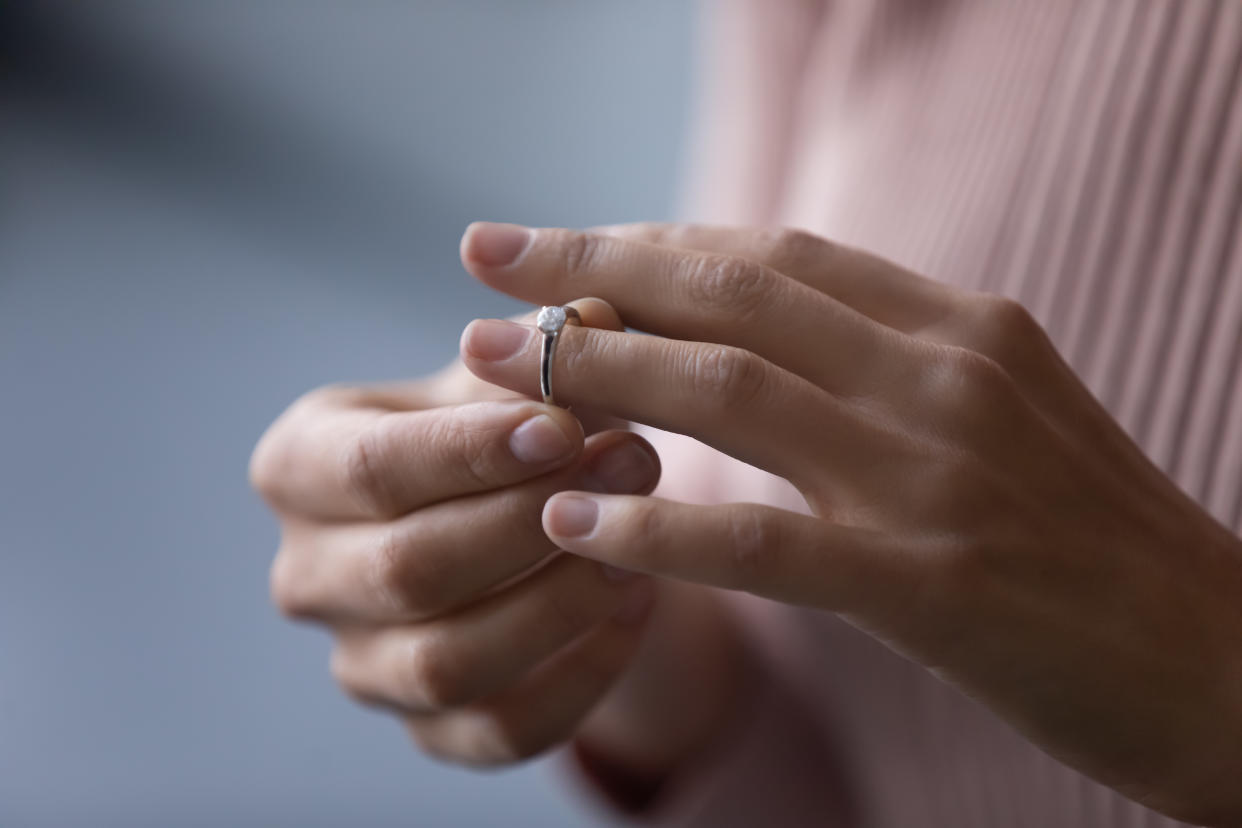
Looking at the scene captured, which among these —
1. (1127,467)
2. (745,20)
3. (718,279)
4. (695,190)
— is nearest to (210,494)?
(695,190)

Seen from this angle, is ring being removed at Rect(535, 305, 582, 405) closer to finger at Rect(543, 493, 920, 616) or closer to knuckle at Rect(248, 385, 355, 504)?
finger at Rect(543, 493, 920, 616)

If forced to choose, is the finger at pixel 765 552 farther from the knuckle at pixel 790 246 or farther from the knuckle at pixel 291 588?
the knuckle at pixel 291 588

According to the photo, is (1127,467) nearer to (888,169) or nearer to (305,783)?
(888,169)

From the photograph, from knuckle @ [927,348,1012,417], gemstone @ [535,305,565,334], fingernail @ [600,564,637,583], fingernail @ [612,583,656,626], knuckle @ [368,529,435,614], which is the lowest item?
knuckle @ [368,529,435,614]

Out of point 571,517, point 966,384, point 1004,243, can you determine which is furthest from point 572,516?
point 1004,243

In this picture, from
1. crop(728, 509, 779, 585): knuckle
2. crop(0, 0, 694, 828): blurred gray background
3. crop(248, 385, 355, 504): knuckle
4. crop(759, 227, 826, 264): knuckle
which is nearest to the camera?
crop(728, 509, 779, 585): knuckle

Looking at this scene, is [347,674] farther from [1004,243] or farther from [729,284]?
[1004,243]

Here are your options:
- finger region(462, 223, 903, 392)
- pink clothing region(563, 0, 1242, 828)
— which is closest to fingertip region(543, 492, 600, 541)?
finger region(462, 223, 903, 392)

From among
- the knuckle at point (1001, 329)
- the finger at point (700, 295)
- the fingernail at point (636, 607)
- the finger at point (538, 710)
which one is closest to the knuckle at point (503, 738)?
the finger at point (538, 710)
